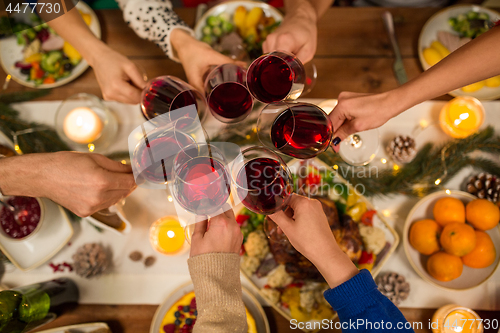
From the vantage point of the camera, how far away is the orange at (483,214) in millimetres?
1001

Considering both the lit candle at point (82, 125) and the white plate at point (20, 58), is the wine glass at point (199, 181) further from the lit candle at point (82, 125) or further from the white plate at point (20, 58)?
the white plate at point (20, 58)

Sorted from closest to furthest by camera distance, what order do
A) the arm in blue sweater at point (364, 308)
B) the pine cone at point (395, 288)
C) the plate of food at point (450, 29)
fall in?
the arm in blue sweater at point (364, 308) → the pine cone at point (395, 288) → the plate of food at point (450, 29)

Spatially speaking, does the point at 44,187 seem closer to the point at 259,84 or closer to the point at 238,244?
the point at 238,244

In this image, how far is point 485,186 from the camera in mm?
1091

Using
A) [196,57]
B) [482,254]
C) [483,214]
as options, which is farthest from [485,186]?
[196,57]

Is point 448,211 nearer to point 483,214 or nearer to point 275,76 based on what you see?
point 483,214

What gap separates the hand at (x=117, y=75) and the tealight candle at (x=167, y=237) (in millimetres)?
482

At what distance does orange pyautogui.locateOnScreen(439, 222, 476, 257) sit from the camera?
958mm

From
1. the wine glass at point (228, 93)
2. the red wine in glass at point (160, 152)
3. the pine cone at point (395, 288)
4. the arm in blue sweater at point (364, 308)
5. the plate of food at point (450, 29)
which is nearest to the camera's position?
the arm in blue sweater at point (364, 308)

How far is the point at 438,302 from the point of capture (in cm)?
106

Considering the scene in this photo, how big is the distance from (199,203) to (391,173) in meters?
0.77

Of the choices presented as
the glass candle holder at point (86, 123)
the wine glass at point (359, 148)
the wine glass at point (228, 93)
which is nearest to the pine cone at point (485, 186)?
the wine glass at point (359, 148)

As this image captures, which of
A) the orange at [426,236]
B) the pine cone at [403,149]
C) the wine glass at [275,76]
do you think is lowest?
the orange at [426,236]

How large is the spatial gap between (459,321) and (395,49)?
1.07m
